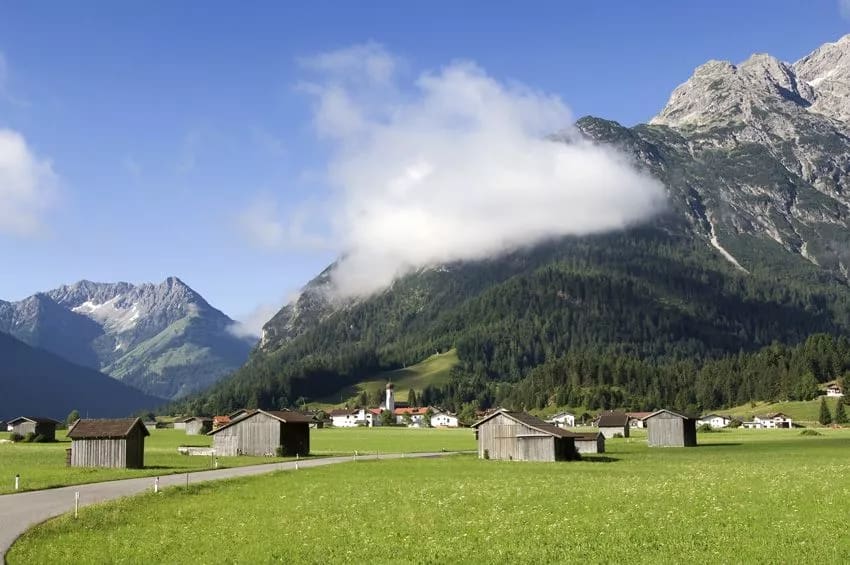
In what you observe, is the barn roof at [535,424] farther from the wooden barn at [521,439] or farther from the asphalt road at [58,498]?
the asphalt road at [58,498]

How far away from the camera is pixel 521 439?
91.3 m

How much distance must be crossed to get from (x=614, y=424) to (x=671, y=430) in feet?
164

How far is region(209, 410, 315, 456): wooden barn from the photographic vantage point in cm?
10200

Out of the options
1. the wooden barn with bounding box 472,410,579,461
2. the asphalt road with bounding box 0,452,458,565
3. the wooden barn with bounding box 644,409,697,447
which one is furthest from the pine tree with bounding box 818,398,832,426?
the asphalt road with bounding box 0,452,458,565

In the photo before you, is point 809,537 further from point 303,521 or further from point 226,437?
point 226,437

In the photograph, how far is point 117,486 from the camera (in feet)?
182

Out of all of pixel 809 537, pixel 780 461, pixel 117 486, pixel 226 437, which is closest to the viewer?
pixel 809 537

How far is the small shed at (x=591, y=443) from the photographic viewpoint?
107m

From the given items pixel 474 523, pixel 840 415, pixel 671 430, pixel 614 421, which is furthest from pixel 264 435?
pixel 840 415

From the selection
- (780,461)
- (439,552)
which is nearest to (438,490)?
(439,552)

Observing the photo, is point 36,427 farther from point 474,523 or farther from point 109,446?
point 474,523

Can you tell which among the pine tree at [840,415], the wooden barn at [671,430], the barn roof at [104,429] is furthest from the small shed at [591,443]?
the pine tree at [840,415]

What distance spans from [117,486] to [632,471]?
3990 cm

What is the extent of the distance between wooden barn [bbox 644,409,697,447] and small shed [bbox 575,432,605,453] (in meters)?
22.4
